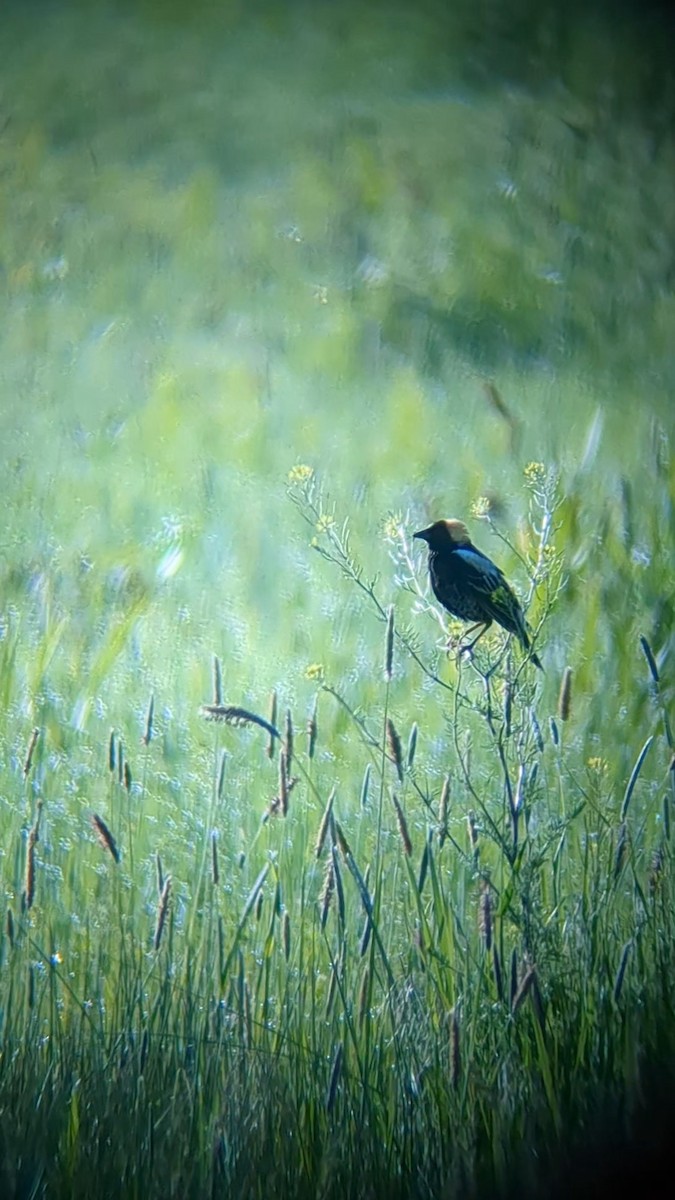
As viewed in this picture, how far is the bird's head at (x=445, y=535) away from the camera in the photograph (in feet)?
4.73

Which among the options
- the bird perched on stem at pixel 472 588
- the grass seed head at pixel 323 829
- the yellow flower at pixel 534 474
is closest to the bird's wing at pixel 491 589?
the bird perched on stem at pixel 472 588

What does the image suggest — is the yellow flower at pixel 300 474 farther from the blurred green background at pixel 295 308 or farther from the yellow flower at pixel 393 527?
the yellow flower at pixel 393 527

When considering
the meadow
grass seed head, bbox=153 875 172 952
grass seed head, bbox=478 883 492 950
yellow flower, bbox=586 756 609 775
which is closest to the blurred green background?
the meadow

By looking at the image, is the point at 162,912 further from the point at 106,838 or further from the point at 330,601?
the point at 330,601

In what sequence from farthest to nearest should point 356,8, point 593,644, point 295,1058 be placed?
point 356,8 → point 593,644 → point 295,1058

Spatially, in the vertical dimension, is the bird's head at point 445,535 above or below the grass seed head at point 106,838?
above

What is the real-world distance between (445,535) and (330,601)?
178 millimetres

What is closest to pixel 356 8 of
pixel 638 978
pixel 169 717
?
pixel 169 717

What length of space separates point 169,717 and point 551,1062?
2.11ft

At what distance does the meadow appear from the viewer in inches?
52.0

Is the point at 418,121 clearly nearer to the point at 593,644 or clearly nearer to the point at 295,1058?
the point at 593,644

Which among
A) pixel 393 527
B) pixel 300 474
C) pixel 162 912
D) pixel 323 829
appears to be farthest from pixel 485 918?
pixel 300 474

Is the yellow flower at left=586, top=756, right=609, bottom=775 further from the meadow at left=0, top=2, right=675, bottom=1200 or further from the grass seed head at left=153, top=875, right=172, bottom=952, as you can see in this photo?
the grass seed head at left=153, top=875, right=172, bottom=952

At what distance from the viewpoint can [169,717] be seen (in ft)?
4.54
